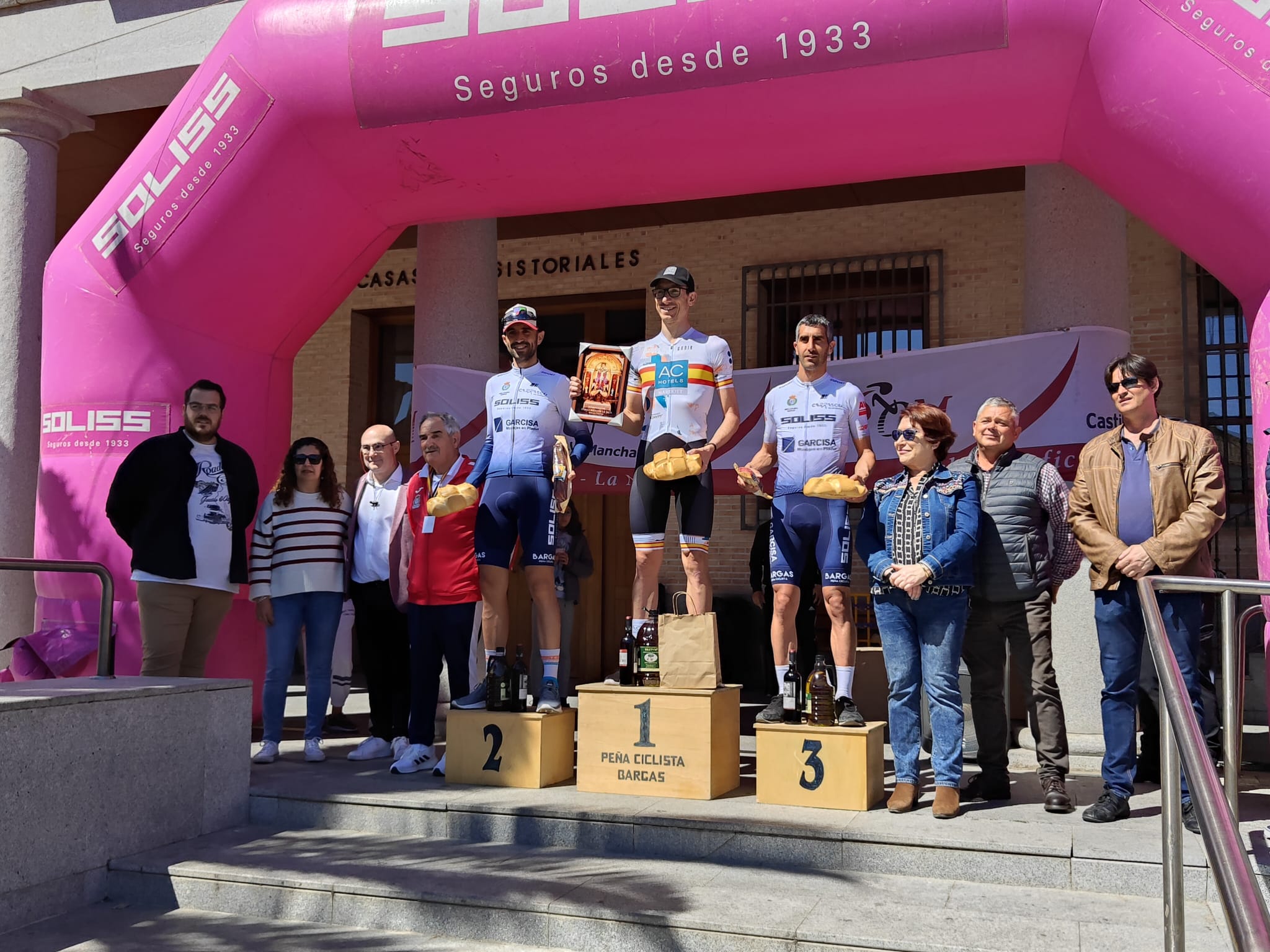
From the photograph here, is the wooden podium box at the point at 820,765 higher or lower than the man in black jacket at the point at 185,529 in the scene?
lower

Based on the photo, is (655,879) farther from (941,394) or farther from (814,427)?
(941,394)

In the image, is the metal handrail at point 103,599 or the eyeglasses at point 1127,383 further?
the metal handrail at point 103,599

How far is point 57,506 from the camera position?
6.71m

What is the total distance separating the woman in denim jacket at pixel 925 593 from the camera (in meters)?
4.84

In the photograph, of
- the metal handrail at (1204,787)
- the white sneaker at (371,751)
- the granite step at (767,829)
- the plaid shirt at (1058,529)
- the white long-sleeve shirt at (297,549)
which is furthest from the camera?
the white sneaker at (371,751)

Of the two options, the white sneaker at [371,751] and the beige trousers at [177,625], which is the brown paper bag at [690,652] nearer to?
the white sneaker at [371,751]

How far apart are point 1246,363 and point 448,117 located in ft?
25.2

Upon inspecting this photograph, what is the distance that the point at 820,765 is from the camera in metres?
5.05

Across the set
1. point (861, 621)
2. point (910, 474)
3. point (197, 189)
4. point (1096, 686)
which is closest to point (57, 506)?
point (197, 189)

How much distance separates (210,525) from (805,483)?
3.32 m

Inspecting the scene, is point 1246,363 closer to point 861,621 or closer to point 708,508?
point 861,621

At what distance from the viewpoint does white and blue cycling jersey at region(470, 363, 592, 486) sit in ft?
19.5

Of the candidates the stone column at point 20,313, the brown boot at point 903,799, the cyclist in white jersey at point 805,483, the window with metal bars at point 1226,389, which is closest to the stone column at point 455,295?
the stone column at point 20,313

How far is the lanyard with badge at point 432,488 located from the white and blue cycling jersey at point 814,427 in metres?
1.78
